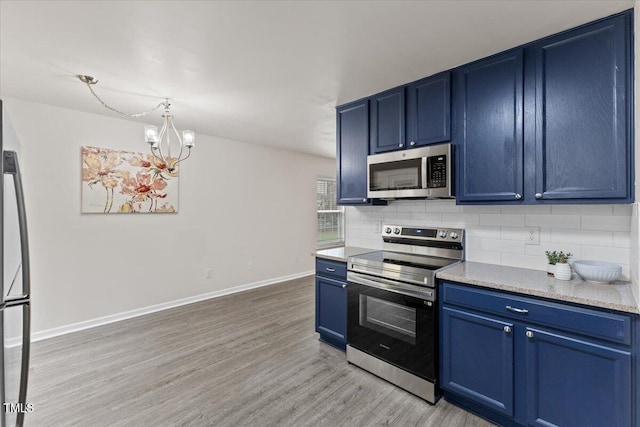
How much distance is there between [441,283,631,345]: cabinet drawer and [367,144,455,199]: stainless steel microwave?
0.76 m

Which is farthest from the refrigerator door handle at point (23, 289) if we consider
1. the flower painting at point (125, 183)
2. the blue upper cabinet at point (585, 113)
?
the blue upper cabinet at point (585, 113)

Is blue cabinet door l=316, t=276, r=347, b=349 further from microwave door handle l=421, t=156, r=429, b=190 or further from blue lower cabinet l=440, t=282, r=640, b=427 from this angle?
microwave door handle l=421, t=156, r=429, b=190

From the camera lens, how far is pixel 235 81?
2.50 metres

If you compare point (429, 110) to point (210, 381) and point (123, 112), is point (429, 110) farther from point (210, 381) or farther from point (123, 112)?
point (123, 112)

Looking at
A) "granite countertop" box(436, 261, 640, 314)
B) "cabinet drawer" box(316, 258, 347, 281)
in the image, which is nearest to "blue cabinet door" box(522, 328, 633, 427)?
"granite countertop" box(436, 261, 640, 314)

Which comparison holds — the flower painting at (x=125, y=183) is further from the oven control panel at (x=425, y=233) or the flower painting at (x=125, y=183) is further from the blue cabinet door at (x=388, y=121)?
the oven control panel at (x=425, y=233)

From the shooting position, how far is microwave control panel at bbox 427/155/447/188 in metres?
A: 2.29

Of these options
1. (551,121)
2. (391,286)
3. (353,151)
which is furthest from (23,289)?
(551,121)

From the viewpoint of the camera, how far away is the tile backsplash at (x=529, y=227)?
1.84 metres

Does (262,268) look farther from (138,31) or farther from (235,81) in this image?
(138,31)

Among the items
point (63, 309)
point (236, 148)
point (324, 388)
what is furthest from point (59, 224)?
point (324, 388)

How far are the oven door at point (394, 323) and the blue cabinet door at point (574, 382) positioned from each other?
22.4 inches

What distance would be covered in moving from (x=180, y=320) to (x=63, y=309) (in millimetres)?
1179

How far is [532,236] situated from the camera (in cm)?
214
